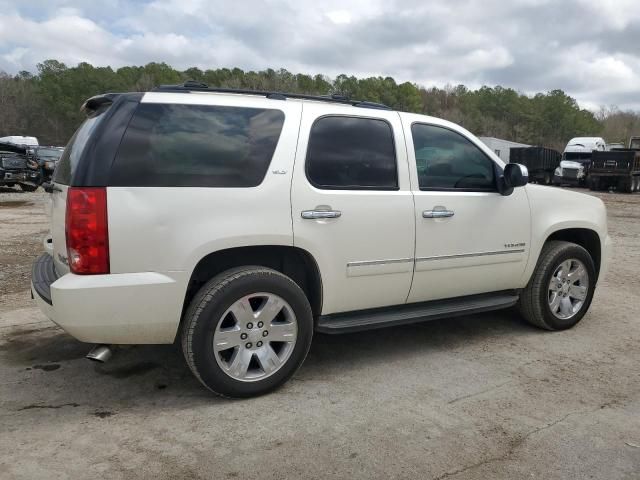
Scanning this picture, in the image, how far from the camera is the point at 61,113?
253 feet

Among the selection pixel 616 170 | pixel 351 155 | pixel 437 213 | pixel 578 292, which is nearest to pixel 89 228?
pixel 351 155

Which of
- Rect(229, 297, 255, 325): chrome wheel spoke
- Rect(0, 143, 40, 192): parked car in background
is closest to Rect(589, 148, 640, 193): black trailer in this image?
Rect(0, 143, 40, 192): parked car in background

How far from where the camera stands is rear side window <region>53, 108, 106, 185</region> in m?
3.11

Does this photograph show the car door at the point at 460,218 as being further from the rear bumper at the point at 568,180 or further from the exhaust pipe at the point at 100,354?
the rear bumper at the point at 568,180

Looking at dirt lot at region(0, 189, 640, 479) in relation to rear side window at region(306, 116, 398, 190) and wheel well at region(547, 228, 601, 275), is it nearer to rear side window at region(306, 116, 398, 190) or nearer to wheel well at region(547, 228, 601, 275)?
wheel well at region(547, 228, 601, 275)

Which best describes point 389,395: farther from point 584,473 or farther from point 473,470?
point 584,473

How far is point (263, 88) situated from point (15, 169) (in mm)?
50198

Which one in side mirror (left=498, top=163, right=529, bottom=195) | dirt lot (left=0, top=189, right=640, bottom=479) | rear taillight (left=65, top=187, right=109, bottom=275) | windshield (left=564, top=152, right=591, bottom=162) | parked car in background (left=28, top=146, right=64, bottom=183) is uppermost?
windshield (left=564, top=152, right=591, bottom=162)

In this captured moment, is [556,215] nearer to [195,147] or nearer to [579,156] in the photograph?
[195,147]

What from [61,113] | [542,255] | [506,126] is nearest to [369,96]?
[506,126]

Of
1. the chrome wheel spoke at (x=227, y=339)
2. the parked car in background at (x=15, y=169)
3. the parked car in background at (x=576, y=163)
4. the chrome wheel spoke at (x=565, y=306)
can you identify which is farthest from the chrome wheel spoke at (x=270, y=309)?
the parked car in background at (x=576, y=163)

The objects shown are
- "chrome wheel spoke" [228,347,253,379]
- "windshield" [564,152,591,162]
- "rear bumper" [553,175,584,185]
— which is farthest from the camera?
"windshield" [564,152,591,162]

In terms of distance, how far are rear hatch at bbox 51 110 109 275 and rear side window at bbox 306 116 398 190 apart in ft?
4.38

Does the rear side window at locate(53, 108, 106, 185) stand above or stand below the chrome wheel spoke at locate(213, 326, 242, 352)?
above
